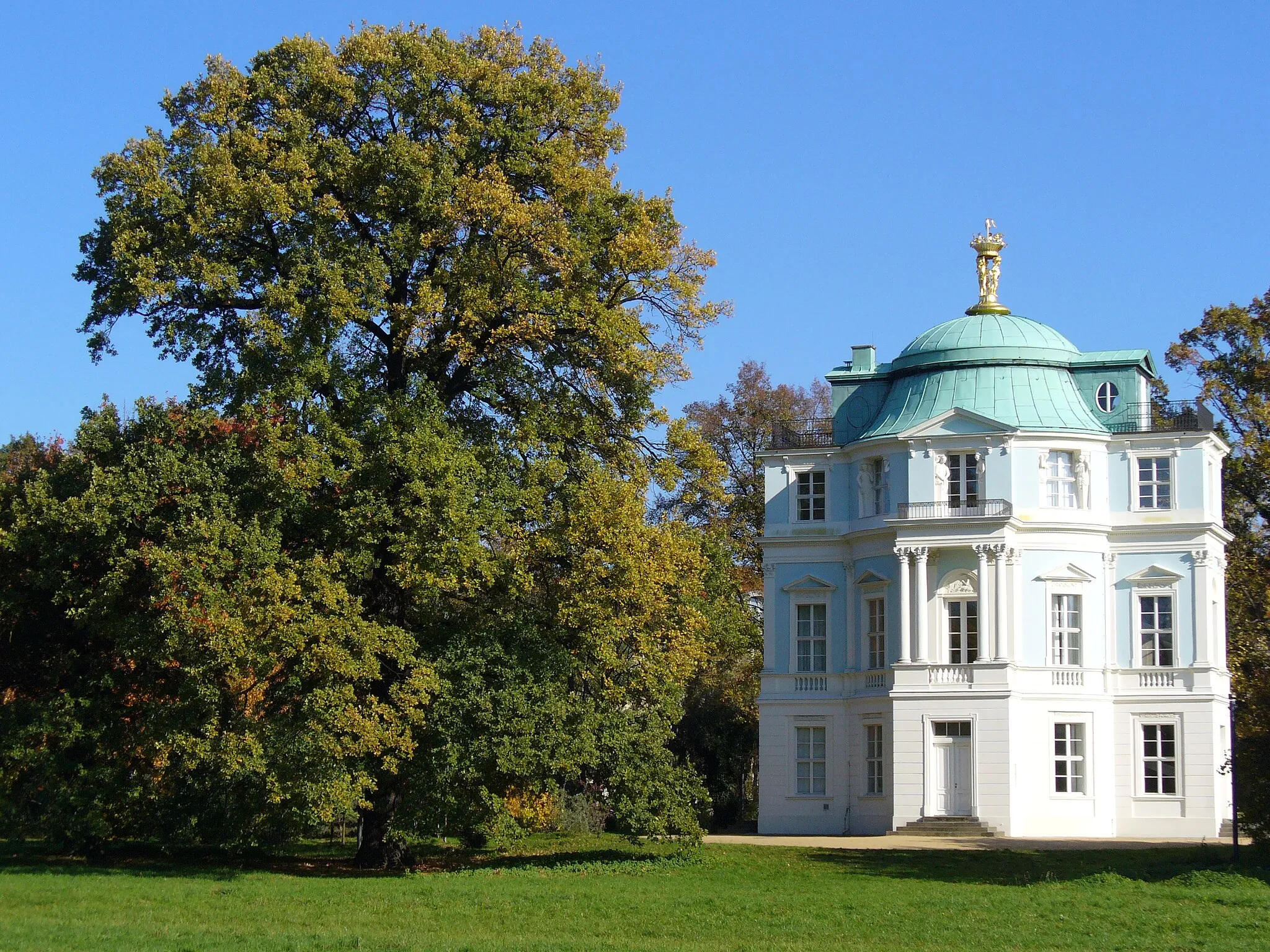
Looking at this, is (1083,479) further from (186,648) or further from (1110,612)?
(186,648)

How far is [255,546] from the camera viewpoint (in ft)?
85.3

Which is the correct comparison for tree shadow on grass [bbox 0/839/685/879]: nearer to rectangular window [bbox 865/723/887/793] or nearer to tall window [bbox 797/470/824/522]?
rectangular window [bbox 865/723/887/793]

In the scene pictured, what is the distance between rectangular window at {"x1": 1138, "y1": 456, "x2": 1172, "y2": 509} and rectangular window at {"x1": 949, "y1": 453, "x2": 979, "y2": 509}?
4.04 m

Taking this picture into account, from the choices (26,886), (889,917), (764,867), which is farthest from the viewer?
(764,867)

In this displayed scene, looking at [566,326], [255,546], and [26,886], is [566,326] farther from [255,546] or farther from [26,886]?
[26,886]

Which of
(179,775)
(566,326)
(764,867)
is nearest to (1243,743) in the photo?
(764,867)

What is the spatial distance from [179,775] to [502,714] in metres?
6.20

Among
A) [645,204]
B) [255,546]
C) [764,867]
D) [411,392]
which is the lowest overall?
[764,867]

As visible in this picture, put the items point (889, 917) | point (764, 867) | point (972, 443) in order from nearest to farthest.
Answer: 1. point (889, 917)
2. point (764, 867)
3. point (972, 443)

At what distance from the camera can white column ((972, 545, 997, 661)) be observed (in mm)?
37406

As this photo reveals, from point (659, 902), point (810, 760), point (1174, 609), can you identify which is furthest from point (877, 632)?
point (659, 902)

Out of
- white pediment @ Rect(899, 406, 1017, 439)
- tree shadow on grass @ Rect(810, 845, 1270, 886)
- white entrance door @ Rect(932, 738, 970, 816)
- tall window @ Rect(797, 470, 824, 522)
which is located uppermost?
white pediment @ Rect(899, 406, 1017, 439)

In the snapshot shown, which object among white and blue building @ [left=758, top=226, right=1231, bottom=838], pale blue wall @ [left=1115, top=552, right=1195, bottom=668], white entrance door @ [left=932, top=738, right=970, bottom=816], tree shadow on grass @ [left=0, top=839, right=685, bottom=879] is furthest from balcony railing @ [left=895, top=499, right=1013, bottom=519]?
tree shadow on grass @ [left=0, top=839, right=685, bottom=879]

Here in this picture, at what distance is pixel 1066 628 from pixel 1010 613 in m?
1.67
